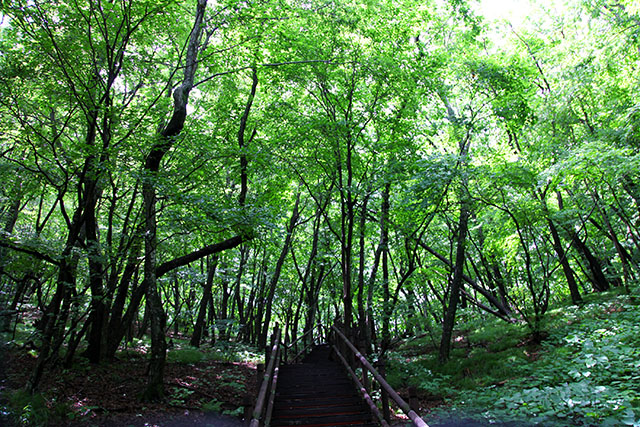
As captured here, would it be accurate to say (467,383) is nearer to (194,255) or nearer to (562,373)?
(562,373)

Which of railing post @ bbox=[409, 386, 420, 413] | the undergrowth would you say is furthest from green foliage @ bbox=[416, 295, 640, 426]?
railing post @ bbox=[409, 386, 420, 413]

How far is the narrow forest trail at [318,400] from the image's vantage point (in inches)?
239

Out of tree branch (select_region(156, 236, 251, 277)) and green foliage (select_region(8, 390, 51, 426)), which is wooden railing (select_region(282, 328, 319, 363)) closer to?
tree branch (select_region(156, 236, 251, 277))

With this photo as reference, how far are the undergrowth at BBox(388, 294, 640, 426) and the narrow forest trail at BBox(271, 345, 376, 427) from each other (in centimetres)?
198

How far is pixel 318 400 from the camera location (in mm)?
7059

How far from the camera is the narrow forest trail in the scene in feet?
19.9

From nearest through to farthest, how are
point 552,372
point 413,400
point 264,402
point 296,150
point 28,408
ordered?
1. point 413,400
2. point 28,408
3. point 264,402
4. point 552,372
5. point 296,150

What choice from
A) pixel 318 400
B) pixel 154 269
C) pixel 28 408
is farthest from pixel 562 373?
pixel 28 408

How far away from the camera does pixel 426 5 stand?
33.9ft

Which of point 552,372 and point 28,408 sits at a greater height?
A: point 552,372

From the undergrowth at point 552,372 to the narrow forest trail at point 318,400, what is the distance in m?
1.98

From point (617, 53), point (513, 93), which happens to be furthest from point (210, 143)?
point (617, 53)

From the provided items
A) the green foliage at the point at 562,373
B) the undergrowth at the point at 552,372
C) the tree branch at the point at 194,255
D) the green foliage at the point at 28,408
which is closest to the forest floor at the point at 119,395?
the green foliage at the point at 28,408

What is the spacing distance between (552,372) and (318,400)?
192 inches
